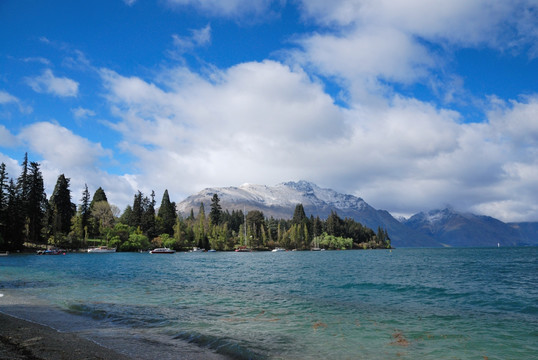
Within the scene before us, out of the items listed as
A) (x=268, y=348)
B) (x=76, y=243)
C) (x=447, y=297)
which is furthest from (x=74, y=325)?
(x=76, y=243)

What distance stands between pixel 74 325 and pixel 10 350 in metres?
6.46

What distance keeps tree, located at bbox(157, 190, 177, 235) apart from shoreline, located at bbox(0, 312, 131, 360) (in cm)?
17504

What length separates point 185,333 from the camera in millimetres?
17078

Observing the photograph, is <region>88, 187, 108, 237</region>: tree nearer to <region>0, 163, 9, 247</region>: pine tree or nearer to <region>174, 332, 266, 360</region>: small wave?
<region>0, 163, 9, 247</region>: pine tree

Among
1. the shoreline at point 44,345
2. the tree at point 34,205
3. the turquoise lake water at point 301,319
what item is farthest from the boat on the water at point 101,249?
the shoreline at point 44,345

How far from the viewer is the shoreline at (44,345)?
38.4 ft

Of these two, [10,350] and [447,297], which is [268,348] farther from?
[447,297]

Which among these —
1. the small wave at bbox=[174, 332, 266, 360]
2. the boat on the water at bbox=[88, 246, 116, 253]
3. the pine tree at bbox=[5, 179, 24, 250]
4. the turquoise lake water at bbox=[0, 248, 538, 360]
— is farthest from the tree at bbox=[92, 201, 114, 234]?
the small wave at bbox=[174, 332, 266, 360]

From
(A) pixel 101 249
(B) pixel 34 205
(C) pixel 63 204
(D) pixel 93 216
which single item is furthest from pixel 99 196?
(B) pixel 34 205

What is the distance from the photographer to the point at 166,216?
193m

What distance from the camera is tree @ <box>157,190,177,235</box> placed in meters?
187

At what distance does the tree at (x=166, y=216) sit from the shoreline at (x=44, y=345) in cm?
17504

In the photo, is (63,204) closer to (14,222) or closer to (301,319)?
(14,222)

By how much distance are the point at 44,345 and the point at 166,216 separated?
611 feet
